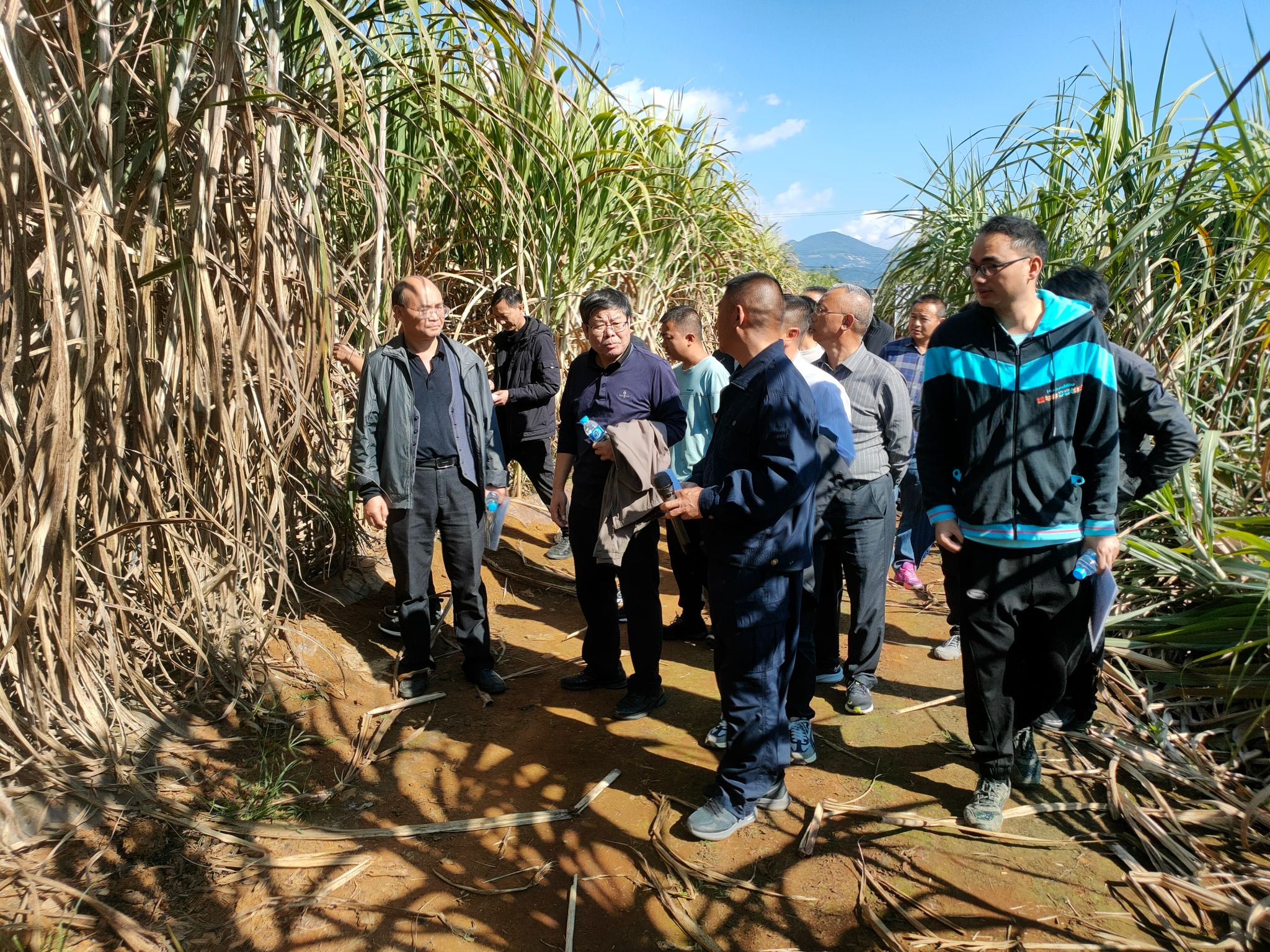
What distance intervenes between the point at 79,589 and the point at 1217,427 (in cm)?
494

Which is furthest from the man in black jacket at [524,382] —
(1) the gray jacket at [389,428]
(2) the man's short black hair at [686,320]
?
(1) the gray jacket at [389,428]

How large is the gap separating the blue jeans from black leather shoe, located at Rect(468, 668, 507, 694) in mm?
2515

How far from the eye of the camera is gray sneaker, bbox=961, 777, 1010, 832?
8.86 ft

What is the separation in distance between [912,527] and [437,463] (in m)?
3.07

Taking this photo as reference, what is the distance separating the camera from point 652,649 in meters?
3.54

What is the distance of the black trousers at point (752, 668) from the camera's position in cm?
261

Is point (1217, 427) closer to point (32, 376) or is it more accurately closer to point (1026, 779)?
point (1026, 779)

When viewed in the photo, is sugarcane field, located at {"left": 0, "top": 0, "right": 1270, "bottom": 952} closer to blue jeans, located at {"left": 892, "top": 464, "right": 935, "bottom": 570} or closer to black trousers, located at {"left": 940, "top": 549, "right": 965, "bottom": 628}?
black trousers, located at {"left": 940, "top": 549, "right": 965, "bottom": 628}

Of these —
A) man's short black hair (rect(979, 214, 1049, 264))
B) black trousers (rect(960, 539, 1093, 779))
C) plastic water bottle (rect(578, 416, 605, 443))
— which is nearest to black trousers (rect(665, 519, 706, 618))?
plastic water bottle (rect(578, 416, 605, 443))

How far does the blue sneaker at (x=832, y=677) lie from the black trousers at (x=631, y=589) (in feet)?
2.62

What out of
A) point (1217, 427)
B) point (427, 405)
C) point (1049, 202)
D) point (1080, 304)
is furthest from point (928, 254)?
point (427, 405)

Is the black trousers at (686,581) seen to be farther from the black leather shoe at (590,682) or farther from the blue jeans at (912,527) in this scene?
the blue jeans at (912,527)

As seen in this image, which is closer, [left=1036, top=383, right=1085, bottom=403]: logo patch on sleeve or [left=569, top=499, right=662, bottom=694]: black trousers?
[left=1036, top=383, right=1085, bottom=403]: logo patch on sleeve

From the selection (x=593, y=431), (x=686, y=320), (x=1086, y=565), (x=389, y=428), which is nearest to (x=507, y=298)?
(x=686, y=320)
